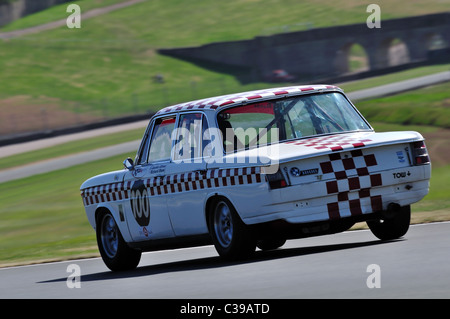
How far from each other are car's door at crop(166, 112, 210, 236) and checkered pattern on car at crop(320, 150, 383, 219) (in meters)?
1.37

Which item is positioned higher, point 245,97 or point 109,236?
point 245,97

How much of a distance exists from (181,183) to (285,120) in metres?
1.29

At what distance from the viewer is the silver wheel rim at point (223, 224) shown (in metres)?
9.84

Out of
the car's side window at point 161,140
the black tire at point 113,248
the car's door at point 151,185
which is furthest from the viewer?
the black tire at point 113,248

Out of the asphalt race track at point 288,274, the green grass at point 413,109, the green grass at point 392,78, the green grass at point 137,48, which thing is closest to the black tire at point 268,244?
the asphalt race track at point 288,274

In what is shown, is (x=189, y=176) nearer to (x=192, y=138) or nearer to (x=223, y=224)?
(x=192, y=138)

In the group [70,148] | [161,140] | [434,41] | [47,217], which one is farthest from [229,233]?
[434,41]

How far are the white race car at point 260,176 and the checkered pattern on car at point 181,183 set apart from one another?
1 centimetres

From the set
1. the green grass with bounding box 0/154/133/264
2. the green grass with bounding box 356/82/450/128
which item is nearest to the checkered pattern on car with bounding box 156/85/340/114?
the green grass with bounding box 0/154/133/264

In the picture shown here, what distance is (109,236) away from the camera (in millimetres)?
11938

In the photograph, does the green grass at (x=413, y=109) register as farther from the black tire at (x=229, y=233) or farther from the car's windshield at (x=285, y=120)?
the black tire at (x=229, y=233)

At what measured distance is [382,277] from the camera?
7566 millimetres
